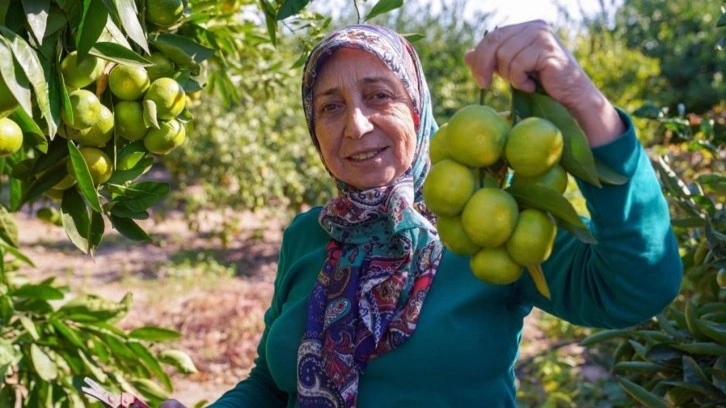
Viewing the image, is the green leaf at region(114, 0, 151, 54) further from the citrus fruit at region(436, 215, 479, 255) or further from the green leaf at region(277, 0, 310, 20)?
the citrus fruit at region(436, 215, 479, 255)

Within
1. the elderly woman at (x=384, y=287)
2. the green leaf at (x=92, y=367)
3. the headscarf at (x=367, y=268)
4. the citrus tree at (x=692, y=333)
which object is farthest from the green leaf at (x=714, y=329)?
the green leaf at (x=92, y=367)

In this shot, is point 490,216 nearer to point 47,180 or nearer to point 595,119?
point 595,119

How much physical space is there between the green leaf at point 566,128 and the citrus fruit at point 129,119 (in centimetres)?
63

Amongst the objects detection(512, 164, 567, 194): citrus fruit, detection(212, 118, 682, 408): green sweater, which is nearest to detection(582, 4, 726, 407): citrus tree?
detection(212, 118, 682, 408): green sweater

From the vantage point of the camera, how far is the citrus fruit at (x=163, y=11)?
55.9 inches

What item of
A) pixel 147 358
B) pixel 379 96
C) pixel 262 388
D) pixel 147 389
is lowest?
pixel 147 389

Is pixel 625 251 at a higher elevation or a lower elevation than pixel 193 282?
higher

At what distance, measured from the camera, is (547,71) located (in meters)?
1.04

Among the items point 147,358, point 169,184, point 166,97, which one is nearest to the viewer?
point 166,97

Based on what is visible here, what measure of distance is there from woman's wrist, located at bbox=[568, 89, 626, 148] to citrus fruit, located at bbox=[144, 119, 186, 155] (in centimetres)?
67

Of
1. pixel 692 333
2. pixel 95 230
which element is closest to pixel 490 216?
pixel 95 230

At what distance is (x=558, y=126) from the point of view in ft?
3.35

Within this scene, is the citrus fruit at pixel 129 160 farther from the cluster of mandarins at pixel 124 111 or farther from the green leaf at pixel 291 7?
the green leaf at pixel 291 7

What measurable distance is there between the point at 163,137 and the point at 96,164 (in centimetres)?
11
